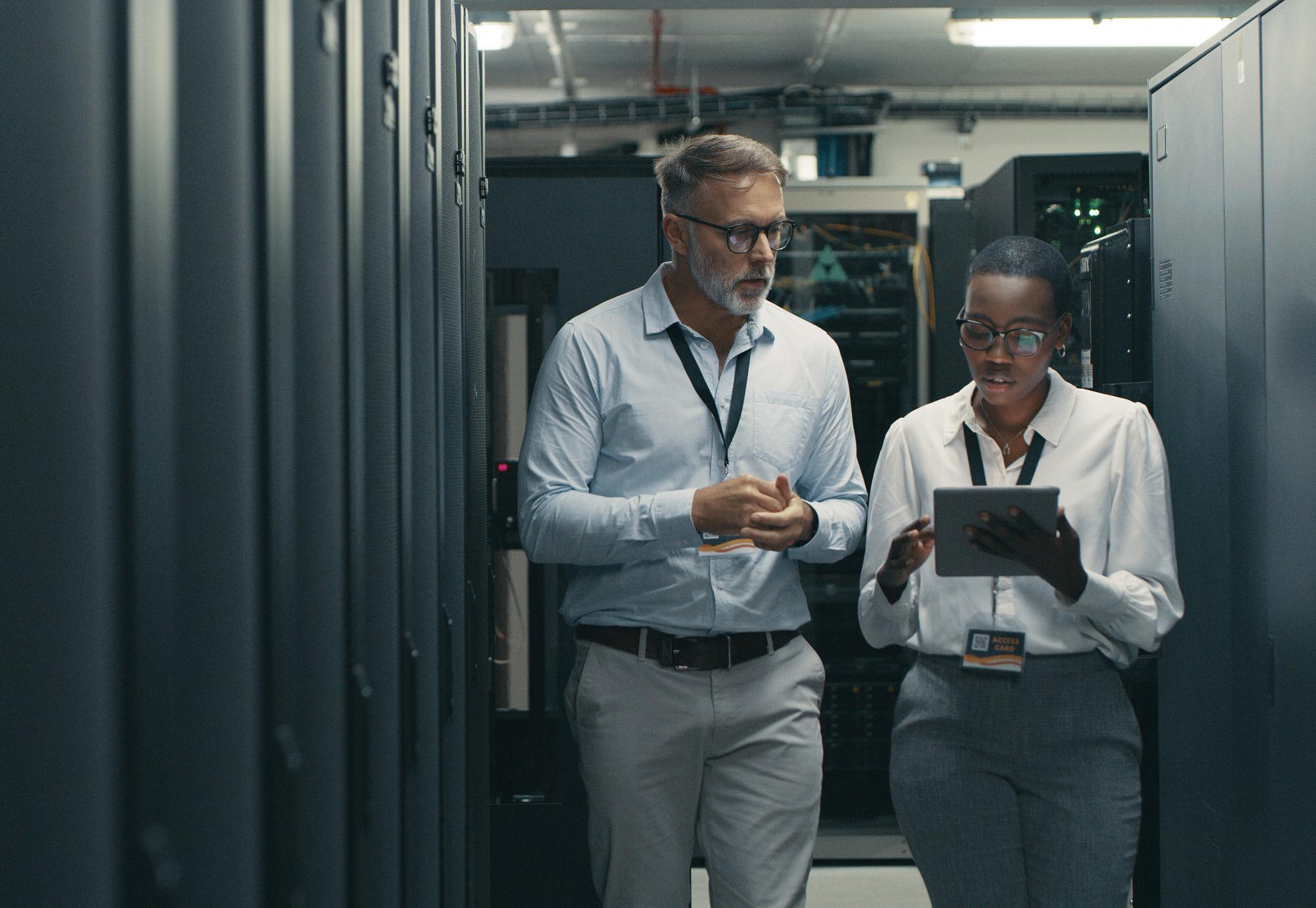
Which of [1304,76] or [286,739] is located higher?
[1304,76]

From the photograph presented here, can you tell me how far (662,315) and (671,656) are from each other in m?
0.59

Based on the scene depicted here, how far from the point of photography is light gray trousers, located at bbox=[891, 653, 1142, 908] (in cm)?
175

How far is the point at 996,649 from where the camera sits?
179 cm

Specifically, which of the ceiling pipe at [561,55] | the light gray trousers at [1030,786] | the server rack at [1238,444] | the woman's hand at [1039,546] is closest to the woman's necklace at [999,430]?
the woman's hand at [1039,546]

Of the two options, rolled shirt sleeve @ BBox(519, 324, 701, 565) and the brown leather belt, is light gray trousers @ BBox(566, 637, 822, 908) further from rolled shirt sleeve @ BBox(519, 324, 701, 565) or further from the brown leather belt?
rolled shirt sleeve @ BBox(519, 324, 701, 565)

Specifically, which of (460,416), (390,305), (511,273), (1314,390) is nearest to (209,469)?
(390,305)

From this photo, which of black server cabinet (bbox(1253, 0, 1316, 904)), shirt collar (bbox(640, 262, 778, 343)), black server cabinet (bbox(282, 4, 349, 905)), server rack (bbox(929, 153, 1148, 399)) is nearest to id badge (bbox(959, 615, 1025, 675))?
black server cabinet (bbox(1253, 0, 1316, 904))

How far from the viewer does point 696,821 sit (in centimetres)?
210

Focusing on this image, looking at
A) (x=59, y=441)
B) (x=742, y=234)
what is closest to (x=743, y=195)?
(x=742, y=234)

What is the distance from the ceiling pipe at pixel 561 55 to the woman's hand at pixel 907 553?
4.57 m

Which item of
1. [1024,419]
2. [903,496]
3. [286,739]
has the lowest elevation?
[286,739]

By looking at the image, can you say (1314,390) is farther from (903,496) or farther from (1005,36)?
(1005,36)

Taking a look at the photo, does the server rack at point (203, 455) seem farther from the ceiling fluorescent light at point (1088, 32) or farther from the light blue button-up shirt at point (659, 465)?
the ceiling fluorescent light at point (1088, 32)

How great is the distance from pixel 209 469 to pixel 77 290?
0.62ft
